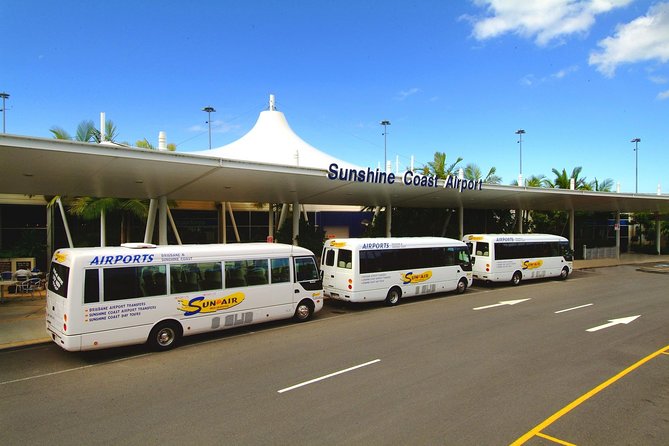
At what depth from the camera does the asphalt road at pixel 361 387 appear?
18.5ft

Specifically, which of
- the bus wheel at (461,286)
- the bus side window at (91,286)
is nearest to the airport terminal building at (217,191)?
the bus side window at (91,286)

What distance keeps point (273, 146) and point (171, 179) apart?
46.3 feet

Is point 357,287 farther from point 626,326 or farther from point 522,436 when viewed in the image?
point 522,436

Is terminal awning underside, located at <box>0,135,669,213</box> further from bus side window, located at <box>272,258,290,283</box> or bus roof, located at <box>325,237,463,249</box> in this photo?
bus side window, located at <box>272,258,290,283</box>

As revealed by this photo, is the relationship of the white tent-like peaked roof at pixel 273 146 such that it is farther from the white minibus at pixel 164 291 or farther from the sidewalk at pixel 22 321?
the white minibus at pixel 164 291

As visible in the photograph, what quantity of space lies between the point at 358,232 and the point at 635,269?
20907 millimetres

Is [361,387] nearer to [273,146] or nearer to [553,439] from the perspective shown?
[553,439]

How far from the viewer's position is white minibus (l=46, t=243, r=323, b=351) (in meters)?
8.70

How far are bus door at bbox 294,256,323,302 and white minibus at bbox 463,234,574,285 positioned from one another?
10335 millimetres

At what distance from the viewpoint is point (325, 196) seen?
2309 cm

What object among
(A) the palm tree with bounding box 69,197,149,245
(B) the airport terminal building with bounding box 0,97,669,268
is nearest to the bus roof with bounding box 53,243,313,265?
(B) the airport terminal building with bounding box 0,97,669,268

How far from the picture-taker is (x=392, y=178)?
19.4 m

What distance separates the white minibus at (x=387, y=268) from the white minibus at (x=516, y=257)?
304 cm

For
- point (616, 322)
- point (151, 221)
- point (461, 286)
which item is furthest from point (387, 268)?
point (151, 221)
